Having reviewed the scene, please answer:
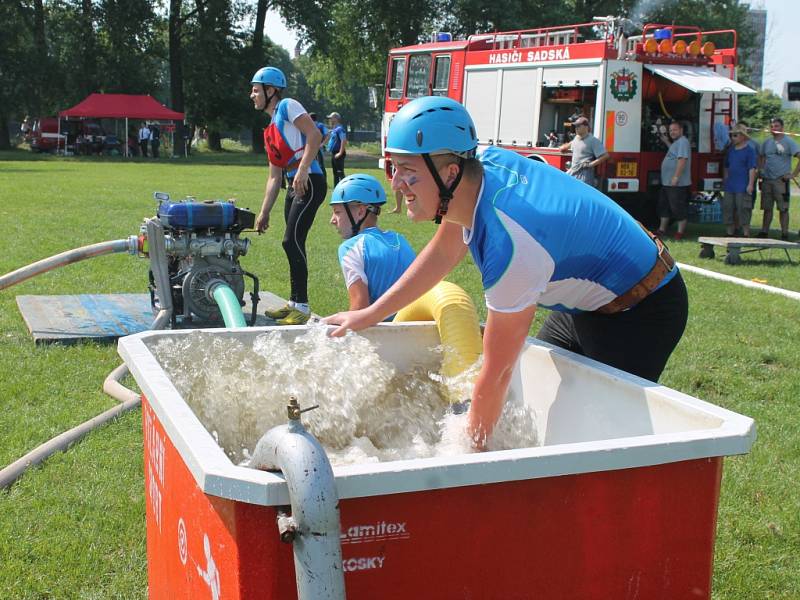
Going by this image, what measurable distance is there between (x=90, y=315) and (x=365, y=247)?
382 centimetres

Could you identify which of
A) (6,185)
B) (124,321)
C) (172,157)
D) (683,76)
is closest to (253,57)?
(172,157)

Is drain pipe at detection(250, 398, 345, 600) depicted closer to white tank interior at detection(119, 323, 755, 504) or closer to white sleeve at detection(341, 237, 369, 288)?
white tank interior at detection(119, 323, 755, 504)

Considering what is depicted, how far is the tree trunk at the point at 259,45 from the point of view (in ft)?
172

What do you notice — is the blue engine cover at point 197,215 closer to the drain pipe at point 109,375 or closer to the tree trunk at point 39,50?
the drain pipe at point 109,375

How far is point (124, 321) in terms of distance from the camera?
747cm

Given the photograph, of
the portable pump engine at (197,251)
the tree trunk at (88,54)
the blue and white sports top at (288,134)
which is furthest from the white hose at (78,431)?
the tree trunk at (88,54)

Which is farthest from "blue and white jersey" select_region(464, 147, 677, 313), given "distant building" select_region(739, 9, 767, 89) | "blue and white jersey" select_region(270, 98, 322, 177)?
"distant building" select_region(739, 9, 767, 89)

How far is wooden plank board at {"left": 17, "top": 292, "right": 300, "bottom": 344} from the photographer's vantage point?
7.03 m

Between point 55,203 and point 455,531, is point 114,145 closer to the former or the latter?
point 55,203

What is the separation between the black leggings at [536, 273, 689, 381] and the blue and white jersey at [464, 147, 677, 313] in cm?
9

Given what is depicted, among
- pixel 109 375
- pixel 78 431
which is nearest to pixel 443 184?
pixel 78 431

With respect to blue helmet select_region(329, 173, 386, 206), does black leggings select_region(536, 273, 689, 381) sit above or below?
below

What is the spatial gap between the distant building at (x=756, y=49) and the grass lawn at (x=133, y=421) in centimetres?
4965

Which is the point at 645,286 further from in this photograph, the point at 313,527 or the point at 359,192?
the point at 359,192
